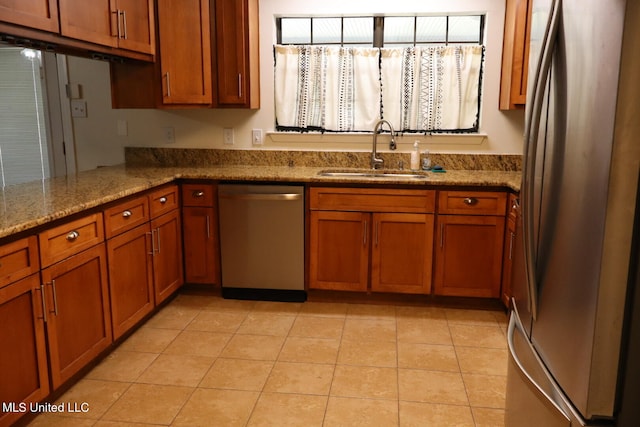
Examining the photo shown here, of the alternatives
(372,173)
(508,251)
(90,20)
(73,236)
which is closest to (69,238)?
(73,236)

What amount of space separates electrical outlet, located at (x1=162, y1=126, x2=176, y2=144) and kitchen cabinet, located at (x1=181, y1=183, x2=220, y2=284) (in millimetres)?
653

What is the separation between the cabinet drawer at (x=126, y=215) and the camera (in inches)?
99.0

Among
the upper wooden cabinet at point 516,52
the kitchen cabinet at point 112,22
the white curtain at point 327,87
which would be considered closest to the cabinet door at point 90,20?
the kitchen cabinet at point 112,22

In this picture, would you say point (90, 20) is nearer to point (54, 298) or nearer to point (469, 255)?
point (54, 298)

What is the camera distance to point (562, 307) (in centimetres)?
125

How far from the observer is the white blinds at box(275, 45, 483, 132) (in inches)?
140

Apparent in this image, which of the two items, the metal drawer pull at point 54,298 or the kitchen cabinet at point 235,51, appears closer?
the metal drawer pull at point 54,298

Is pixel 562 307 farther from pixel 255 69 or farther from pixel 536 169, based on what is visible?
pixel 255 69

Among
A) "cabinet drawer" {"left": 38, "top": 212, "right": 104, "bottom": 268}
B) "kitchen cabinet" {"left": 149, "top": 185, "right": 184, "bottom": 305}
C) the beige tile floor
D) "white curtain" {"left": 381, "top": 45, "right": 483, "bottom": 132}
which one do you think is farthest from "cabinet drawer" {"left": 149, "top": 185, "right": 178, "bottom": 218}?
"white curtain" {"left": 381, "top": 45, "right": 483, "bottom": 132}

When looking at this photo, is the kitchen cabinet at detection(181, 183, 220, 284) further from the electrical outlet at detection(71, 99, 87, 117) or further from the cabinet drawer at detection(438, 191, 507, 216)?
the cabinet drawer at detection(438, 191, 507, 216)

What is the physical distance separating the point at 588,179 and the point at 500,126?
2613 mm

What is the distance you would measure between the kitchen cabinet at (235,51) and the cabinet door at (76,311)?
1.49 meters

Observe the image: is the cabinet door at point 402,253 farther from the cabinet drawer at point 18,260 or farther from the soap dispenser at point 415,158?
the cabinet drawer at point 18,260

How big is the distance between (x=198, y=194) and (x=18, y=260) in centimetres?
155
